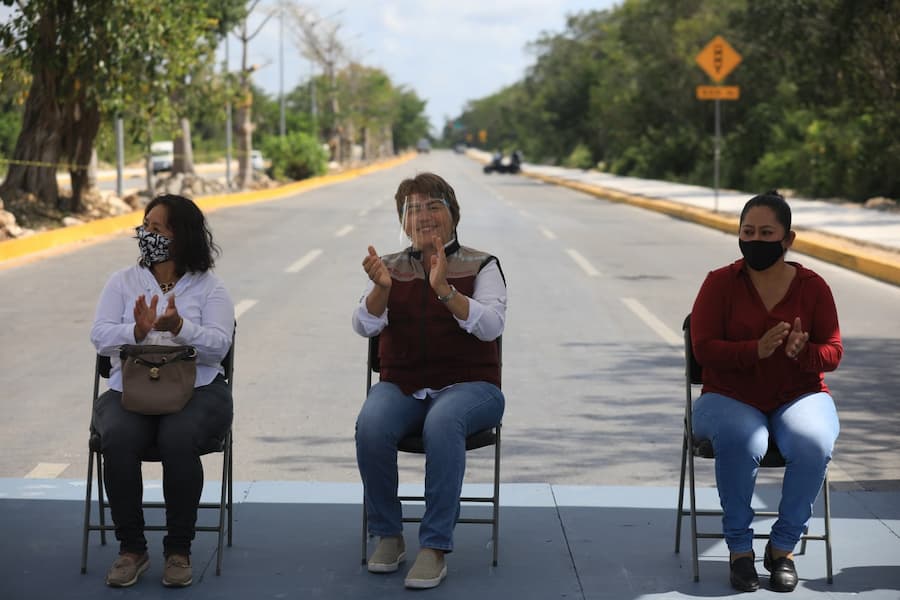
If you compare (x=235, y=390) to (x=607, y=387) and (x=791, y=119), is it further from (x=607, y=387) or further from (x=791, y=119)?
(x=791, y=119)

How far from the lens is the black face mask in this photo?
489 centimetres

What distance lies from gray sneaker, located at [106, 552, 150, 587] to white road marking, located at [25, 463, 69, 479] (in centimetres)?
170

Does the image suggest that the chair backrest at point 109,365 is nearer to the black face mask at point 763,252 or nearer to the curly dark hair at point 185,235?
the curly dark hair at point 185,235

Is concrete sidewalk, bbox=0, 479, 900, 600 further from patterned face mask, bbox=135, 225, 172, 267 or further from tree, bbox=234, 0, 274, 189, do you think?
tree, bbox=234, 0, 274, 189

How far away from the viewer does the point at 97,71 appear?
21922 millimetres

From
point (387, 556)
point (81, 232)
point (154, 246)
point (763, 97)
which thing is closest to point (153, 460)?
point (154, 246)

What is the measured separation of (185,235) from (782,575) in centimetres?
248

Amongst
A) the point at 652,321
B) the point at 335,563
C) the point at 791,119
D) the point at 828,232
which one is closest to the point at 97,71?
the point at 828,232

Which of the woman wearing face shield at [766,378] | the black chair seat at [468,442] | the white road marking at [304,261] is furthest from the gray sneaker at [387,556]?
the white road marking at [304,261]

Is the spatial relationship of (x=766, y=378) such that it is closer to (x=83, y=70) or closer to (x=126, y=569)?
(x=126, y=569)

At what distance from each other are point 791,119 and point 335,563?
34723mm

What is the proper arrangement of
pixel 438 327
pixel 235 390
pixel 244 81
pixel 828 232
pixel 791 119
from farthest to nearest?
pixel 244 81 < pixel 791 119 < pixel 828 232 < pixel 235 390 < pixel 438 327

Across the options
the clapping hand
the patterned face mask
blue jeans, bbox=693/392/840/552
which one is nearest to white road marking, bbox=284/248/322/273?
the patterned face mask

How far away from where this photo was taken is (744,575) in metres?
4.64
